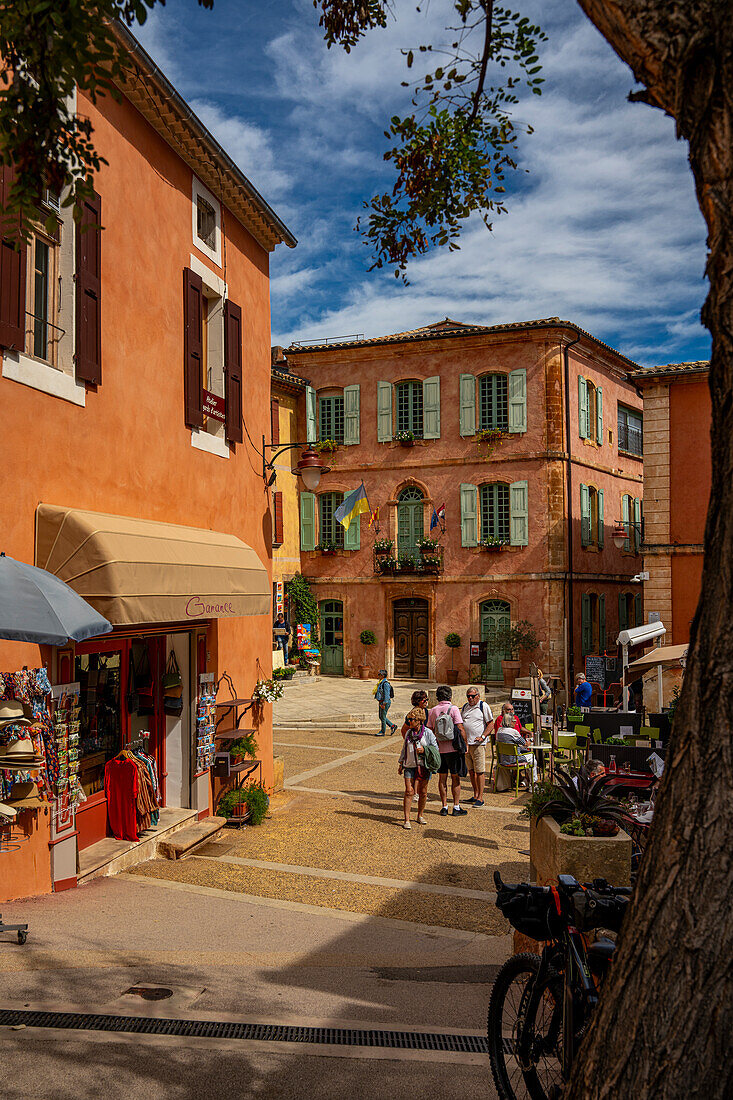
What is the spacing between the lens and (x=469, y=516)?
26266 mm

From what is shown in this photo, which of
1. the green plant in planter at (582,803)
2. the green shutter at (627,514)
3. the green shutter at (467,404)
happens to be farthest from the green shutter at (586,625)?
the green plant in planter at (582,803)

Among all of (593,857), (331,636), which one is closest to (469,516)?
(331,636)

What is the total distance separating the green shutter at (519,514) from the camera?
1006 inches

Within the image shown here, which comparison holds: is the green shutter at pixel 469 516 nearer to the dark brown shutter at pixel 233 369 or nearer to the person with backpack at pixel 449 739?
the person with backpack at pixel 449 739

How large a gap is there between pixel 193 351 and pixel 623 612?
22.9 metres

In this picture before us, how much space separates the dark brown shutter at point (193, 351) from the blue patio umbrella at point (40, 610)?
3.99 meters

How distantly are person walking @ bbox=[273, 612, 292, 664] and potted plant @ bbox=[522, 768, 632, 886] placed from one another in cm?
2054

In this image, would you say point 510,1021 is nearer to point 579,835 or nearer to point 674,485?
point 579,835

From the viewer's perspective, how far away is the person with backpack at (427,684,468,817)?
1085 cm

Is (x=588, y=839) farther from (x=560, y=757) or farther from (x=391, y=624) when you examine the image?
(x=391, y=624)

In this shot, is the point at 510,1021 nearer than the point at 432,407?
Yes

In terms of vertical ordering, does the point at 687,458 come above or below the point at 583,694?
above

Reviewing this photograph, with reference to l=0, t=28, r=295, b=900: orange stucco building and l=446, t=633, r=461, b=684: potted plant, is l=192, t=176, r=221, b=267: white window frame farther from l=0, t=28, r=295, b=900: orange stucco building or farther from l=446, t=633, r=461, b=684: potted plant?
l=446, t=633, r=461, b=684: potted plant

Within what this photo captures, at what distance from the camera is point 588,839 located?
16.2 ft
